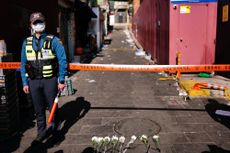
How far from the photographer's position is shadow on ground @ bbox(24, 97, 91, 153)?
501cm

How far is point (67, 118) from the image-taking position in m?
6.56

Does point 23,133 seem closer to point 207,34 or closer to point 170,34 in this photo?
point 170,34

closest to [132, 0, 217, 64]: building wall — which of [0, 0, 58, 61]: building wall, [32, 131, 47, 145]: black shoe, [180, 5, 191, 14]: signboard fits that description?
[180, 5, 191, 14]: signboard

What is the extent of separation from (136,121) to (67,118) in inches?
61.1

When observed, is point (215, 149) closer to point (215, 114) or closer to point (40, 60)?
point (215, 114)

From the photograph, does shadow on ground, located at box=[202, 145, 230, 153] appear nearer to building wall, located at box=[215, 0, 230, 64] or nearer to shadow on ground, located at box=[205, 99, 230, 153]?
shadow on ground, located at box=[205, 99, 230, 153]

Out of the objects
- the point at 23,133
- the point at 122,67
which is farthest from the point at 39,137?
the point at 122,67

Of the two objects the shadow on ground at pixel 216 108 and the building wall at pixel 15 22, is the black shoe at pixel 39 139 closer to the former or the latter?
the building wall at pixel 15 22

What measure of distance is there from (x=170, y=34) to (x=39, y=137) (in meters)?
7.53

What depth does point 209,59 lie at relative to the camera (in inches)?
450

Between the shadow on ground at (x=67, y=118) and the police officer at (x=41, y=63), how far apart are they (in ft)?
1.85

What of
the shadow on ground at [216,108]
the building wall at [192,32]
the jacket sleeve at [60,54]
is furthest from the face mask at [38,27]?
the building wall at [192,32]

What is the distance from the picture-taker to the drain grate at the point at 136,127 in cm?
561

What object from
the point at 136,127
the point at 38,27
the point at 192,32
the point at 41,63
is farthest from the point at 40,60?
the point at 192,32
